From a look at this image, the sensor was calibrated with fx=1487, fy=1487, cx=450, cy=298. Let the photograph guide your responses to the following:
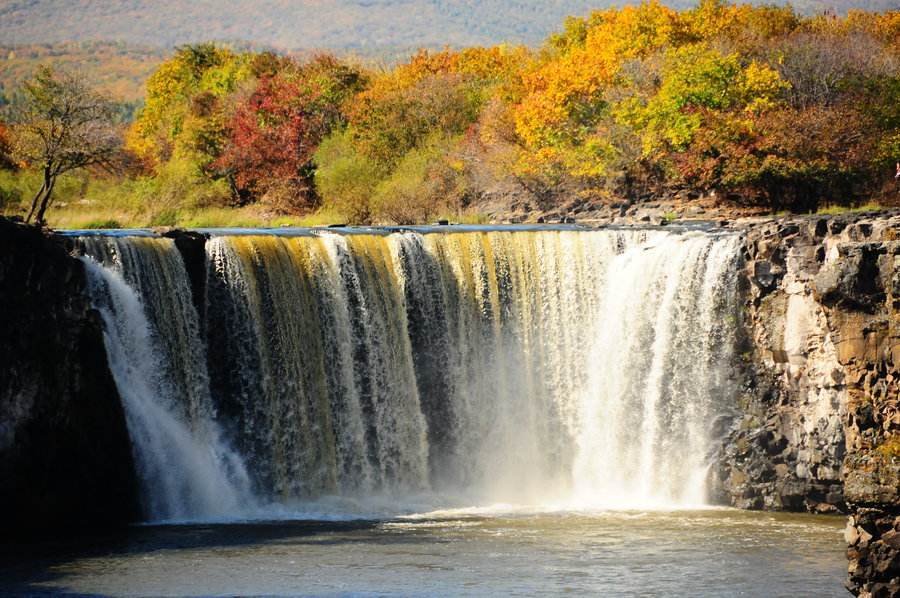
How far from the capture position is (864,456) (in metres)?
18.8

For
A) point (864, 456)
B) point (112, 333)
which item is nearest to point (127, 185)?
point (112, 333)

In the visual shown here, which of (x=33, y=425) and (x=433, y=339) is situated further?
(x=433, y=339)

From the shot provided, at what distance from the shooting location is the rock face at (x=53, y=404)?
25.0m

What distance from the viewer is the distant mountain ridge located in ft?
564

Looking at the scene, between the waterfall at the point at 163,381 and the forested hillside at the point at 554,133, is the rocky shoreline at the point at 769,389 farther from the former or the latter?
the forested hillside at the point at 554,133

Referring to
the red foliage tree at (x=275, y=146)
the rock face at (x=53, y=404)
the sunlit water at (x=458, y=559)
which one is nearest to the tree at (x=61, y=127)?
the red foliage tree at (x=275, y=146)

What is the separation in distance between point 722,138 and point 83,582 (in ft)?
85.8

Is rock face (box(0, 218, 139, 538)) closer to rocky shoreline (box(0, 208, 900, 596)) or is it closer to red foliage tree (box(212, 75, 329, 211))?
rocky shoreline (box(0, 208, 900, 596))

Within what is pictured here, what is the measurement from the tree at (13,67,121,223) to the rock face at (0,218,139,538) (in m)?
12.7

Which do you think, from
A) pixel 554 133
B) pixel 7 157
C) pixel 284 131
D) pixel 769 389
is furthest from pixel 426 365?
pixel 284 131

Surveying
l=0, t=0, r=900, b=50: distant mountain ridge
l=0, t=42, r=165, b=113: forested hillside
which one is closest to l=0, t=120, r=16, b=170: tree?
l=0, t=42, r=165, b=113: forested hillside

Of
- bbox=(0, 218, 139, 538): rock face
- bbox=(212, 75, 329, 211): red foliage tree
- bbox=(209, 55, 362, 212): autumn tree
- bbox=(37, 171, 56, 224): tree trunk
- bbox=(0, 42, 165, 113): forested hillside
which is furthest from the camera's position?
bbox=(0, 42, 165, 113): forested hillside

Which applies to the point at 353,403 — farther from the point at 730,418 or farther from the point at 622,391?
the point at 730,418

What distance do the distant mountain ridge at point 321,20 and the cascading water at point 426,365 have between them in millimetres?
138467
